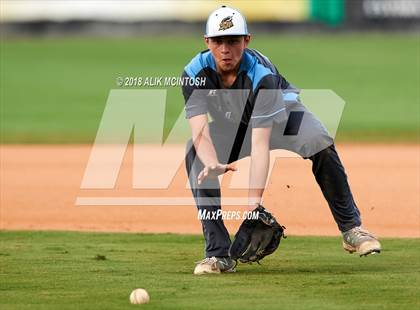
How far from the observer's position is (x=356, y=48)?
34.6 m

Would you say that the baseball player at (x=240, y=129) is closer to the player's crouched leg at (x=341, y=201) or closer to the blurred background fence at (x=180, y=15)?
the player's crouched leg at (x=341, y=201)

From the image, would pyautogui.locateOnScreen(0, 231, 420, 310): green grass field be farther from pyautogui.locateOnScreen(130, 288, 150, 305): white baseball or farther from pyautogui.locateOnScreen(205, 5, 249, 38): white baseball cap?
pyautogui.locateOnScreen(205, 5, 249, 38): white baseball cap

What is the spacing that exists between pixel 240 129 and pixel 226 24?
3.35 feet

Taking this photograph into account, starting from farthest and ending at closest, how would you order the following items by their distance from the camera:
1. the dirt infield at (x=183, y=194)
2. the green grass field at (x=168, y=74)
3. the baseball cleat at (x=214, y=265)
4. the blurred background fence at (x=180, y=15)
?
the blurred background fence at (x=180, y=15), the green grass field at (x=168, y=74), the dirt infield at (x=183, y=194), the baseball cleat at (x=214, y=265)

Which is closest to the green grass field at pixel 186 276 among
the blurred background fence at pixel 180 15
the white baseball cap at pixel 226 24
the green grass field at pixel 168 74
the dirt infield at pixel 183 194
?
the dirt infield at pixel 183 194

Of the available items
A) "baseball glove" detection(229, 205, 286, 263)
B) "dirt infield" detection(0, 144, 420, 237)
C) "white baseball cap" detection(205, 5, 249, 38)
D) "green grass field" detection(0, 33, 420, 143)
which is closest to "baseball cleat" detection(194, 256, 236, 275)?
"baseball glove" detection(229, 205, 286, 263)

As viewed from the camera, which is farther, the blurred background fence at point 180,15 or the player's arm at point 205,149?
the blurred background fence at point 180,15

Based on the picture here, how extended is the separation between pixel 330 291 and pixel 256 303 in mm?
725

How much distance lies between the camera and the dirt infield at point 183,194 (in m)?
12.7

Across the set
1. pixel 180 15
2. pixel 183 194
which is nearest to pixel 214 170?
pixel 183 194

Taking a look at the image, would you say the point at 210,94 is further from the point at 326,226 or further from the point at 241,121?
the point at 326,226

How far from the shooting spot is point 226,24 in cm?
895

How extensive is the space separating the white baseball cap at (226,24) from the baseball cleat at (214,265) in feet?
6.04

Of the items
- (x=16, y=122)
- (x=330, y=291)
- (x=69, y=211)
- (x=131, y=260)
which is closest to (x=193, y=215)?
(x=69, y=211)
